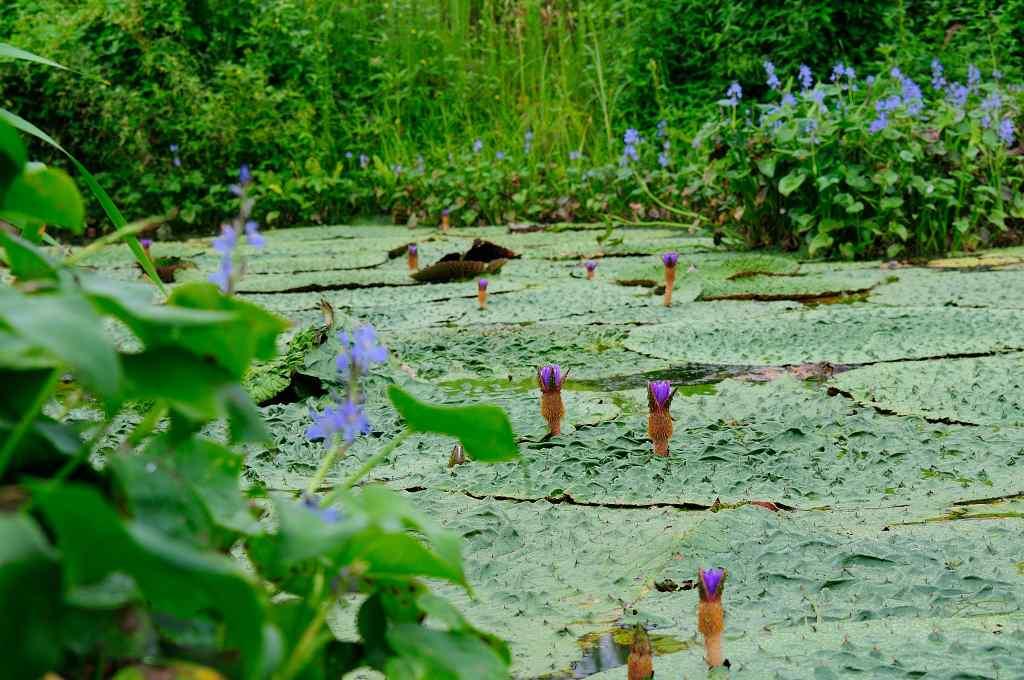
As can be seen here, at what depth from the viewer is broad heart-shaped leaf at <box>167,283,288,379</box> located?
A: 1.68 feet

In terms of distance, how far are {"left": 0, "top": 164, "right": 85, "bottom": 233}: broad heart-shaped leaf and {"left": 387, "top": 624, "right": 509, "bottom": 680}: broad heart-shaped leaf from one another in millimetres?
243

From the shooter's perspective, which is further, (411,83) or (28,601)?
(411,83)

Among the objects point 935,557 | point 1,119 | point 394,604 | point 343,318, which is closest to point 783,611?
point 935,557

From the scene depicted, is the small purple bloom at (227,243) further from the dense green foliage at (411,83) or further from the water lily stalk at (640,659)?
the dense green foliage at (411,83)

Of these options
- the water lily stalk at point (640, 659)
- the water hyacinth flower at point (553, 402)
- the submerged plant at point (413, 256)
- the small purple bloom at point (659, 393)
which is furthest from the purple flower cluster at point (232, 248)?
the submerged plant at point (413, 256)

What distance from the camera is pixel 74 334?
1.40 feet

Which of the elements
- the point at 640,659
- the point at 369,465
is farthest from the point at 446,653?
the point at 640,659

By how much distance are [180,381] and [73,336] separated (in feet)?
0.28

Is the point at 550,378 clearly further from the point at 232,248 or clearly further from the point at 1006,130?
the point at 1006,130

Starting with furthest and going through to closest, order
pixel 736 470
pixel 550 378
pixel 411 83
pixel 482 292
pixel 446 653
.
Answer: pixel 411 83 → pixel 482 292 → pixel 550 378 → pixel 736 470 → pixel 446 653

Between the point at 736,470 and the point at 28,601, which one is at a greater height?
the point at 28,601

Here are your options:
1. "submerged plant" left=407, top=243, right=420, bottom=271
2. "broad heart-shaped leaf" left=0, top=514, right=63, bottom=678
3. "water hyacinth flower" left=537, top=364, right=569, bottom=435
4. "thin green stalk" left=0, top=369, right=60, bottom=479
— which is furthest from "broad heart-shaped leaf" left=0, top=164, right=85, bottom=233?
"submerged plant" left=407, top=243, right=420, bottom=271

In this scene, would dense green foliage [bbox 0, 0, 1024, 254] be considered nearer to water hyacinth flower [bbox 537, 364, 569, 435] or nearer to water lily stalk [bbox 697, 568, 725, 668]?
water hyacinth flower [bbox 537, 364, 569, 435]

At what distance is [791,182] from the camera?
4.32 meters
